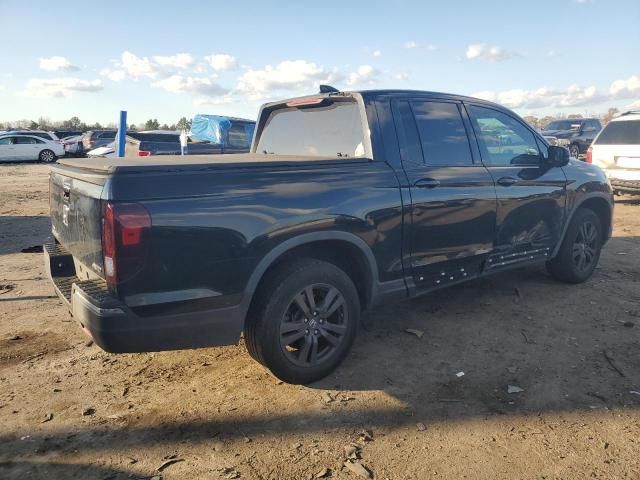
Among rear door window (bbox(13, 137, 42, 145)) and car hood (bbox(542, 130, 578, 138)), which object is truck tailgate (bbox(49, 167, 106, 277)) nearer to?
car hood (bbox(542, 130, 578, 138))

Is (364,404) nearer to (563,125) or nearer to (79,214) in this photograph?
(79,214)

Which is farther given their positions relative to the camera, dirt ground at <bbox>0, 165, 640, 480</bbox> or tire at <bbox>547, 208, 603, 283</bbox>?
tire at <bbox>547, 208, 603, 283</bbox>

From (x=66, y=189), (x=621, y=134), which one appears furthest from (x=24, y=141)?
(x=66, y=189)

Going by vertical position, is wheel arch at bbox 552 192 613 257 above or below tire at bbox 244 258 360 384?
above

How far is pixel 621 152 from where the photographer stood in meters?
9.85

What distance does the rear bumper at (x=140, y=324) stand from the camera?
268 centimetres

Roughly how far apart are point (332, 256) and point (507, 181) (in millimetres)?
1902

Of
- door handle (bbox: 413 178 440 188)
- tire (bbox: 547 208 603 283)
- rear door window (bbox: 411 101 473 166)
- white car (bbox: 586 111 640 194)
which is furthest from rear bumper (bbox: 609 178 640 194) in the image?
door handle (bbox: 413 178 440 188)

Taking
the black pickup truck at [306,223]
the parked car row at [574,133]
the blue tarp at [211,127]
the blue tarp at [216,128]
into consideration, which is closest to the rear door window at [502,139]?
the black pickup truck at [306,223]

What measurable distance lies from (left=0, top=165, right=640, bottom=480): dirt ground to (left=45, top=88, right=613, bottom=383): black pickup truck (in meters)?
0.47

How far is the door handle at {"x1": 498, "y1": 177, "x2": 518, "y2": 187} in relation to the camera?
4.41 metres

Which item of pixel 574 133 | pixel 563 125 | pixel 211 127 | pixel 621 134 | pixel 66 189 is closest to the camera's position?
pixel 66 189

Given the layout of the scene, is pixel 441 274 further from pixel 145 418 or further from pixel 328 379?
pixel 145 418

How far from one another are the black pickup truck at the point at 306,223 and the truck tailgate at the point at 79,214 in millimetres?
18
